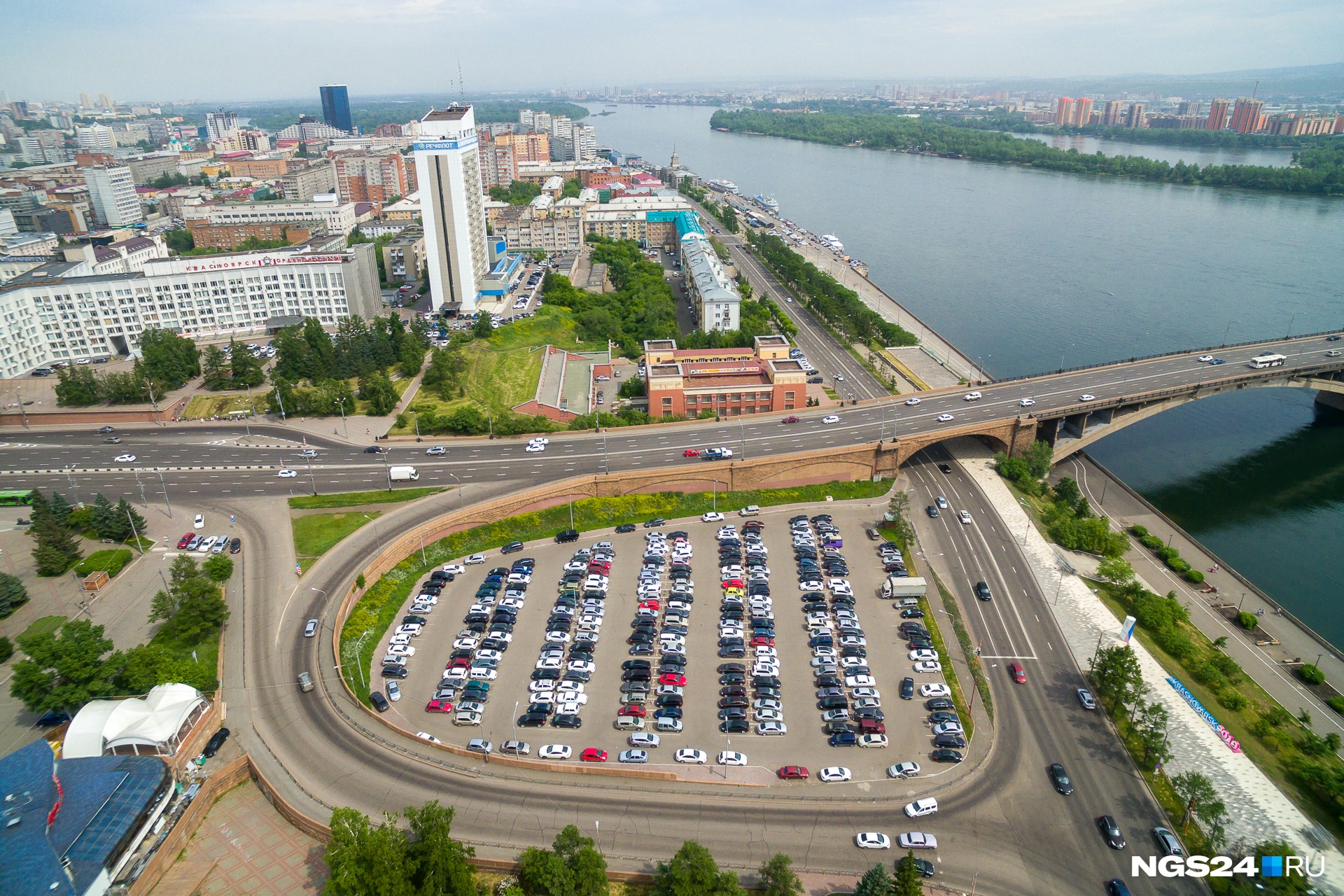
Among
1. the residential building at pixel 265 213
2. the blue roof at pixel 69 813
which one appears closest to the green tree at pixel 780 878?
the blue roof at pixel 69 813

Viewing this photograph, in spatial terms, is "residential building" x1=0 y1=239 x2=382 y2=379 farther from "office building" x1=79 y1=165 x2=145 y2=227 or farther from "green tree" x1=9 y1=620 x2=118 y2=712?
"office building" x1=79 y1=165 x2=145 y2=227

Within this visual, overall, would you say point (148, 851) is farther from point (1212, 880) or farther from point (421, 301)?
point (421, 301)

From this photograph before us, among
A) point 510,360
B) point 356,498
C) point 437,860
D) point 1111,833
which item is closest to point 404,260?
point 510,360

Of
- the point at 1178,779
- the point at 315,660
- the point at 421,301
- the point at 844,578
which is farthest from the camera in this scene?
the point at 421,301

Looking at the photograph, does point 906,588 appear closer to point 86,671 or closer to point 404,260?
point 86,671

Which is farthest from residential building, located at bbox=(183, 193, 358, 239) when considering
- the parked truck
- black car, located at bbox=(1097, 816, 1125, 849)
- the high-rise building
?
black car, located at bbox=(1097, 816, 1125, 849)

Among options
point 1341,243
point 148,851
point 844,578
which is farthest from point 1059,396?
point 1341,243
